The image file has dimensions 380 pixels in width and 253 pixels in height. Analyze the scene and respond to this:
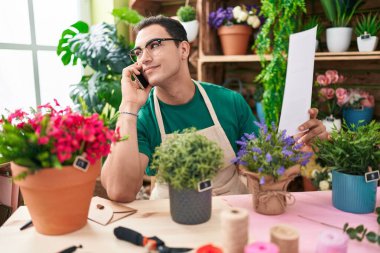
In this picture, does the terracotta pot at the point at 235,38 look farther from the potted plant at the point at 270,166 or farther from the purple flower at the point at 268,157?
the purple flower at the point at 268,157

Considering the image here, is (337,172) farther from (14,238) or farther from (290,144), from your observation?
(14,238)

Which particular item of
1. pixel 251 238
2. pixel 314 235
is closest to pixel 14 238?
pixel 251 238

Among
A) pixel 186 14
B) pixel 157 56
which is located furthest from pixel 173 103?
pixel 186 14

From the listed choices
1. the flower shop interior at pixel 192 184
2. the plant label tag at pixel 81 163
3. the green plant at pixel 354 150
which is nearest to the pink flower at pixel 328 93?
the flower shop interior at pixel 192 184

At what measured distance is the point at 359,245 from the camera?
0.80 m

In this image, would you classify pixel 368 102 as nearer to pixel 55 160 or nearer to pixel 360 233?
pixel 360 233

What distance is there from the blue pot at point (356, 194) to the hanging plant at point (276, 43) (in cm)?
139

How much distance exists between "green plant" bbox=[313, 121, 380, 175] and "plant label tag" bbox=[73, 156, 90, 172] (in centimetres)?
69

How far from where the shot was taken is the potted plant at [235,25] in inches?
98.2

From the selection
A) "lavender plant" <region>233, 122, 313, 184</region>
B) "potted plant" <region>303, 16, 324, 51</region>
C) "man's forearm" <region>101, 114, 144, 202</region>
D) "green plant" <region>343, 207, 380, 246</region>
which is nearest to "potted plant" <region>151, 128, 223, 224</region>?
"lavender plant" <region>233, 122, 313, 184</region>

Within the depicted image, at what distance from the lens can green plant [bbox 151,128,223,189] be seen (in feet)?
2.81

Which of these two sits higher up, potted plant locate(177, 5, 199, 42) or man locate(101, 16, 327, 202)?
potted plant locate(177, 5, 199, 42)

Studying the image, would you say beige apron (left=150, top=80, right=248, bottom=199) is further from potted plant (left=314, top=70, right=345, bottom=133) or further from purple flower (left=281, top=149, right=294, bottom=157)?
potted plant (left=314, top=70, right=345, bottom=133)

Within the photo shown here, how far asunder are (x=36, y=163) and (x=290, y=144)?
2.25ft
